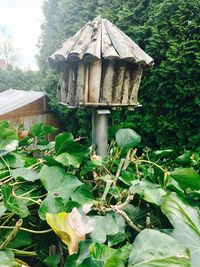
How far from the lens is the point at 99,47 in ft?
3.34

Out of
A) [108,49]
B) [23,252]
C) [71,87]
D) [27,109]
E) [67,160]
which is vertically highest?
[108,49]

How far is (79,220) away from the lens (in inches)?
15.1

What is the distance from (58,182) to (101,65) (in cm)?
67

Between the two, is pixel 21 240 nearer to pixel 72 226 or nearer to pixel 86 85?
pixel 72 226

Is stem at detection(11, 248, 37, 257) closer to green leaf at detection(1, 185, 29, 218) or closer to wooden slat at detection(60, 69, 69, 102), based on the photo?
green leaf at detection(1, 185, 29, 218)

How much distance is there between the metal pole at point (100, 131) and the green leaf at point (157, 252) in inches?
24.0

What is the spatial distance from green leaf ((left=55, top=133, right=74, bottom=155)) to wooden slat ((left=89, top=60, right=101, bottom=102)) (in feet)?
1.55

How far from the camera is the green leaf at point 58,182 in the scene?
504 millimetres

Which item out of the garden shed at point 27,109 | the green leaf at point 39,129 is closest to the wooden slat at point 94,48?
the green leaf at point 39,129

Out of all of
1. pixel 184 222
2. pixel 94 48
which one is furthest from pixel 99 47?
pixel 184 222

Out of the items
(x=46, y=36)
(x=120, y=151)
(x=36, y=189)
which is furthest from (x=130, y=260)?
(x=46, y=36)

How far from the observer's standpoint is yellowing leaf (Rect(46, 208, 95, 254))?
15.0 inches

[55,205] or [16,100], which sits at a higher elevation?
[55,205]

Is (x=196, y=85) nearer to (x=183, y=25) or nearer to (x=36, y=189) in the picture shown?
(x=183, y=25)
